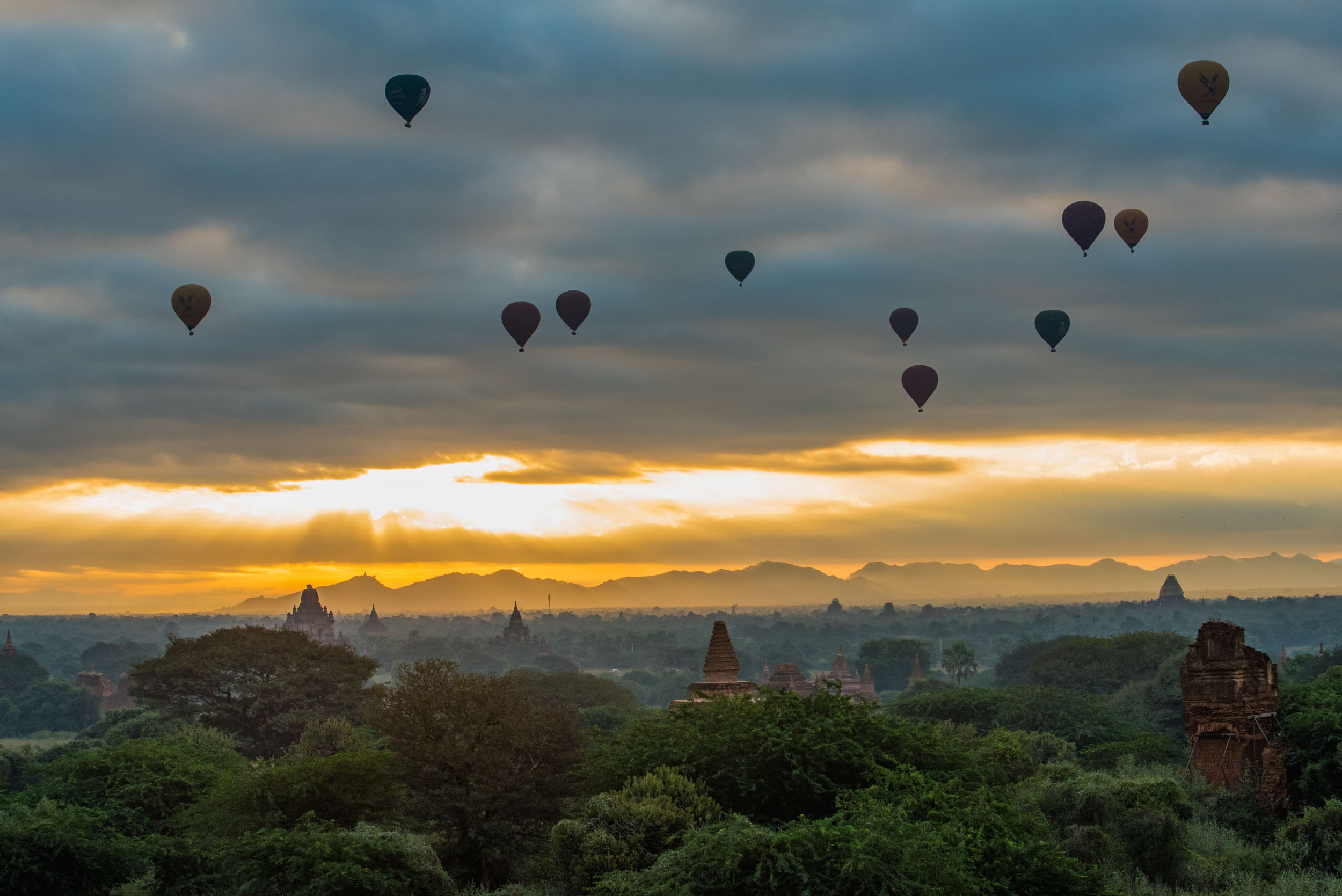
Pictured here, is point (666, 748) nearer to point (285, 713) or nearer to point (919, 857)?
point (919, 857)

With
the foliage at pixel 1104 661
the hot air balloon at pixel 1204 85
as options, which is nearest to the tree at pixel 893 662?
the foliage at pixel 1104 661

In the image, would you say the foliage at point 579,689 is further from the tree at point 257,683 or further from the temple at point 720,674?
the temple at point 720,674

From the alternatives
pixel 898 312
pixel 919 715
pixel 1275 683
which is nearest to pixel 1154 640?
pixel 919 715

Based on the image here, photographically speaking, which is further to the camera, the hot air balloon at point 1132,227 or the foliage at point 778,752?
the hot air balloon at point 1132,227

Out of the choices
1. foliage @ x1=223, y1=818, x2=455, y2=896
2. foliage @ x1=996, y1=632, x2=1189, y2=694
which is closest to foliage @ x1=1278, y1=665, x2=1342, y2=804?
foliage @ x1=223, y1=818, x2=455, y2=896

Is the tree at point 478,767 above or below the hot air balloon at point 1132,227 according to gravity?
below

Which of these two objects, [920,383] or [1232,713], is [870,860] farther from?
[920,383]
